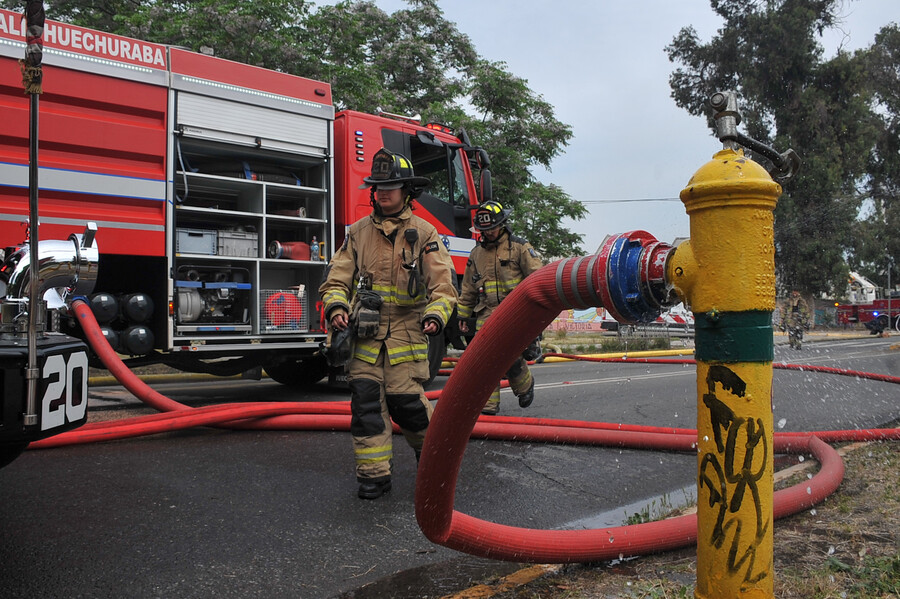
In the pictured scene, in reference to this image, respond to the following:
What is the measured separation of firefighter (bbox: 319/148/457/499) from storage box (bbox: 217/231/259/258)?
2728mm

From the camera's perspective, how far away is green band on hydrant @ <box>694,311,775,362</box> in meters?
1.34

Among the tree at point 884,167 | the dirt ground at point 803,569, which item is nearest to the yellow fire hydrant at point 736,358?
the dirt ground at point 803,569

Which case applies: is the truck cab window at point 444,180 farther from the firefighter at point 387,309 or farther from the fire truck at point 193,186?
the firefighter at point 387,309

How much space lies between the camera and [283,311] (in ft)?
21.8

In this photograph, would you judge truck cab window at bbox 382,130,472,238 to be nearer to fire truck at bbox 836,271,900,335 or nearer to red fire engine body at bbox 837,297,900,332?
fire truck at bbox 836,271,900,335

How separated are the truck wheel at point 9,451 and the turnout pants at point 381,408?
154 centimetres

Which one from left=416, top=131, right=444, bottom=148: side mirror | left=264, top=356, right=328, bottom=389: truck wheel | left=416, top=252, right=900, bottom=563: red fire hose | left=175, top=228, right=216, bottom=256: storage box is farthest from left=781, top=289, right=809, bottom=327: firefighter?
left=416, top=252, right=900, bottom=563: red fire hose

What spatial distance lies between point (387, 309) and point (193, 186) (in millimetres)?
3475

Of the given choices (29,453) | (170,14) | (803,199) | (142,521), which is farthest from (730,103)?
(803,199)

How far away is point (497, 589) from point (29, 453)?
347 centimetres

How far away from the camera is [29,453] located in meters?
4.31

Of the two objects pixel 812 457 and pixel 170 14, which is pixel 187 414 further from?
pixel 170 14

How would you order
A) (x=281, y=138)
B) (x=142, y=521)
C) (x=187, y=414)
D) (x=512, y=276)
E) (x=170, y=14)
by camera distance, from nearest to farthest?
1. (x=142, y=521)
2. (x=187, y=414)
3. (x=512, y=276)
4. (x=281, y=138)
5. (x=170, y=14)

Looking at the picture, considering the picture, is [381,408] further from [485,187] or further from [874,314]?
[874,314]
